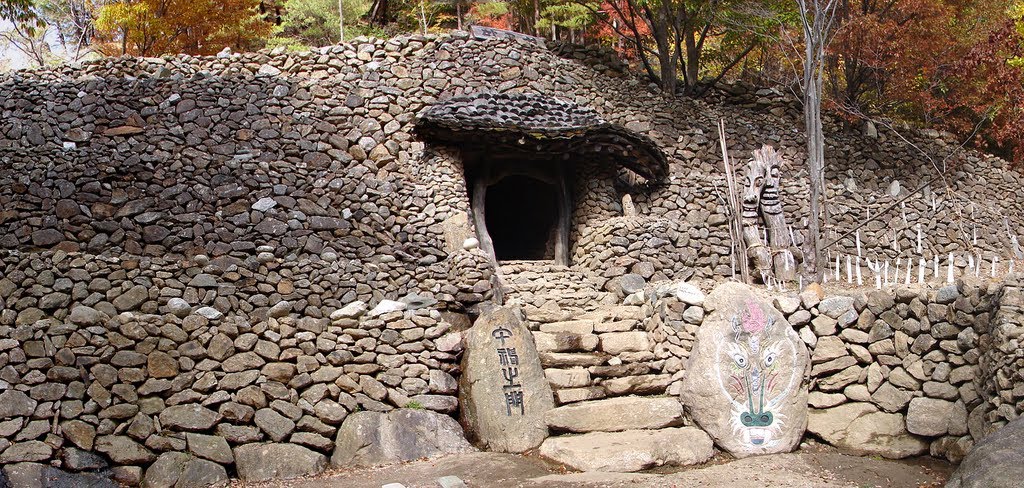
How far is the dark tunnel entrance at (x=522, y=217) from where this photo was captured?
15.7 m

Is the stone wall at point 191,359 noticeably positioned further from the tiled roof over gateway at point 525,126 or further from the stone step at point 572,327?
the tiled roof over gateway at point 525,126

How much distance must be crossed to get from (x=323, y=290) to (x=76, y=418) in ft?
10.7

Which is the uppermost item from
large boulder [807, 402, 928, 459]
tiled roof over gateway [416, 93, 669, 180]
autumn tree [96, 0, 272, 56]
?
autumn tree [96, 0, 272, 56]

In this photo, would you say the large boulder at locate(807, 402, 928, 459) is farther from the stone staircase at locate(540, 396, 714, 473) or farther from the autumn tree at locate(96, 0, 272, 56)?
the autumn tree at locate(96, 0, 272, 56)

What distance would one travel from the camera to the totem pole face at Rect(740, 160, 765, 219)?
14570 mm

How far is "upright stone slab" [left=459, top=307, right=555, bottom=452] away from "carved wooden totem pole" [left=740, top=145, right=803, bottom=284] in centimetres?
642

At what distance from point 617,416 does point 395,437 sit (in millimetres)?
2539

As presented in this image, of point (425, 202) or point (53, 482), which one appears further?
point (425, 202)

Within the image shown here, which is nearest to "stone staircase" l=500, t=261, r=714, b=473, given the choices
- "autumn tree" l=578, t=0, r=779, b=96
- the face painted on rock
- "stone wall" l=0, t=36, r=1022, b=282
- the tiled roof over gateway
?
the face painted on rock

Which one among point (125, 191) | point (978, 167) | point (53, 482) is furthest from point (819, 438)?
point (978, 167)

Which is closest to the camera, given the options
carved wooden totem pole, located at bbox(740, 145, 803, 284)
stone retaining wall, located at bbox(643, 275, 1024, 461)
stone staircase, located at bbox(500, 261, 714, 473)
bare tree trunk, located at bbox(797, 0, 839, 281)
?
stone retaining wall, located at bbox(643, 275, 1024, 461)

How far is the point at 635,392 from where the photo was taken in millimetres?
9367

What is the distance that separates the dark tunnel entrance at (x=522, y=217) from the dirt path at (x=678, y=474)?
7.35m

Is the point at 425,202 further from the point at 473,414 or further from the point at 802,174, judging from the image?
the point at 802,174
